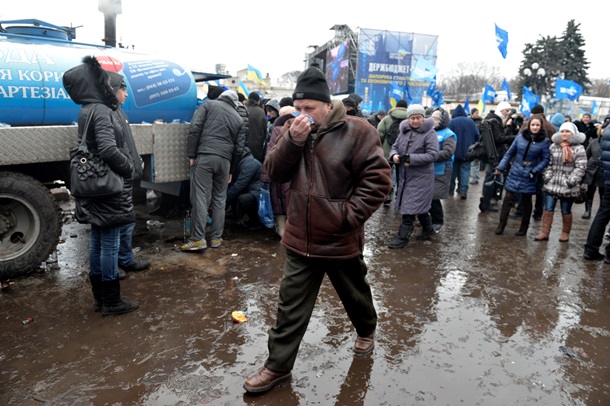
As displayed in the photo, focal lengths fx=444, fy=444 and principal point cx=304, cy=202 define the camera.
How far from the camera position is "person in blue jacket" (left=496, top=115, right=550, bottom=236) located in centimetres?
635

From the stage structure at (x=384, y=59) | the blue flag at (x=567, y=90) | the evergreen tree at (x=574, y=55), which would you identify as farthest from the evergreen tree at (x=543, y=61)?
the blue flag at (x=567, y=90)

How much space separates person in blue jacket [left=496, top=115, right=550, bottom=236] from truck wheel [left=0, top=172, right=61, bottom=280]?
19.4 ft

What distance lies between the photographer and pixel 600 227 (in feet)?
18.2

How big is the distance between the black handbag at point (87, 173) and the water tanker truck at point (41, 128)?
3.69 ft

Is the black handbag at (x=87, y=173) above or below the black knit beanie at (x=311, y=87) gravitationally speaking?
below

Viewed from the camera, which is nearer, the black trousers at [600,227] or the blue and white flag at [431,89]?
the black trousers at [600,227]

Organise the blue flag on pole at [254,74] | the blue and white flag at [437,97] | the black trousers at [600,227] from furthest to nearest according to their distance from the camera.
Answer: the blue and white flag at [437,97] < the blue flag on pole at [254,74] < the black trousers at [600,227]

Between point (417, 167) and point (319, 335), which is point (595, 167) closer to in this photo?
point (417, 167)

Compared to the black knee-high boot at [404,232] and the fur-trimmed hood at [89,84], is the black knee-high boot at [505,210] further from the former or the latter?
the fur-trimmed hood at [89,84]

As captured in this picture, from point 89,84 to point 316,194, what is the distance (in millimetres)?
2073

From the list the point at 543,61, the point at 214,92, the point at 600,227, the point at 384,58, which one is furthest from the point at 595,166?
the point at 543,61

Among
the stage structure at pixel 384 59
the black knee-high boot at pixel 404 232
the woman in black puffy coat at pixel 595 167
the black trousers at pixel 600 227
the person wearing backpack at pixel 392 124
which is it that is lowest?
the black knee-high boot at pixel 404 232

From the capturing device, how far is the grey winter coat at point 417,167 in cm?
563

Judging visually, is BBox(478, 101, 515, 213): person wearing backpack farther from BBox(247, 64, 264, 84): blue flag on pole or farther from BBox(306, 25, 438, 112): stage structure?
BBox(306, 25, 438, 112): stage structure
